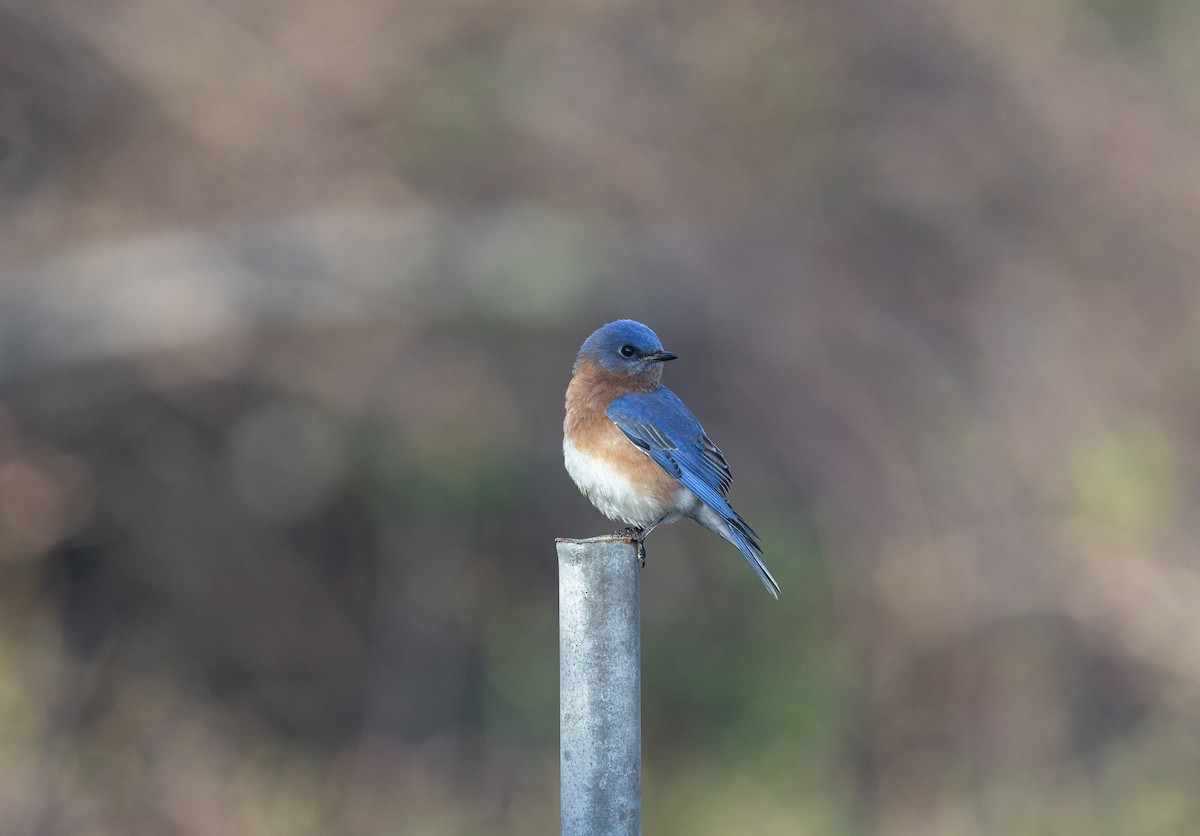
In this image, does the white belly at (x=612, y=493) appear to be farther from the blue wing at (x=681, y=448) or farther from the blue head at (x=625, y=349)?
the blue head at (x=625, y=349)

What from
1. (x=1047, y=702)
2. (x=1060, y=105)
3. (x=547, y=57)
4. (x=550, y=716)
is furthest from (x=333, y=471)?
(x=1060, y=105)

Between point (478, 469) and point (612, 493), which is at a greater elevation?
point (478, 469)

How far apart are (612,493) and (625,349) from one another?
0.51 metres

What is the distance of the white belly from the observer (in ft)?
13.7

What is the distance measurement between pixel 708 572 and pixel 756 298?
6.57 ft

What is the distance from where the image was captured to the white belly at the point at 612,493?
4184mm

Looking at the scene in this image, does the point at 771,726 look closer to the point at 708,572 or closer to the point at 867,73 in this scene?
the point at 708,572

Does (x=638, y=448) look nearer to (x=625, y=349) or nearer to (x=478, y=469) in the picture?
(x=625, y=349)

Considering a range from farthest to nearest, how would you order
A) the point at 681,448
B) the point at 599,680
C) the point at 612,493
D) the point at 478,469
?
the point at 478,469 → the point at 681,448 → the point at 612,493 → the point at 599,680

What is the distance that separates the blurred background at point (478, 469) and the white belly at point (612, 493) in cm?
377

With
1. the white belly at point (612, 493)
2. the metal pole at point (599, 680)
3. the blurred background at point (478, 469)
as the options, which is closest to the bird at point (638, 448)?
the white belly at point (612, 493)

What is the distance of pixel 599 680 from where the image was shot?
2.92 meters

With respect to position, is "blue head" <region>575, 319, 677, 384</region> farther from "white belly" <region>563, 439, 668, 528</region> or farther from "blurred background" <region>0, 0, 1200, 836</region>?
"blurred background" <region>0, 0, 1200, 836</region>

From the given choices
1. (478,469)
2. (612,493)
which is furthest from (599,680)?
(478,469)
